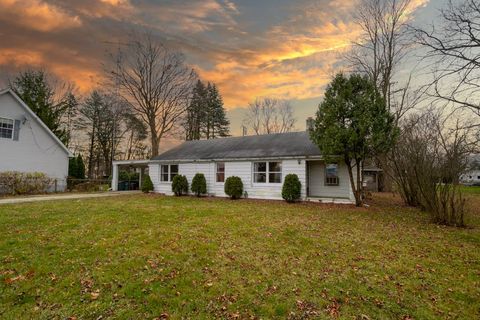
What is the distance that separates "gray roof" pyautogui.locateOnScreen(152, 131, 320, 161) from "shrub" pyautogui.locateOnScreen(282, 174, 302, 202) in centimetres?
135

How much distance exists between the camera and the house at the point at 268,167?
1441 cm

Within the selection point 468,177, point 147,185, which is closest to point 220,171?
point 147,185

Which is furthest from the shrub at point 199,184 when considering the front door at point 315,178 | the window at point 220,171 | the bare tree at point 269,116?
the bare tree at point 269,116

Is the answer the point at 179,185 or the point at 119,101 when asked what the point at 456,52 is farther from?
the point at 119,101

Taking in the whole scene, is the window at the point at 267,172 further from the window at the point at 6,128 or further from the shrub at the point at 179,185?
the window at the point at 6,128

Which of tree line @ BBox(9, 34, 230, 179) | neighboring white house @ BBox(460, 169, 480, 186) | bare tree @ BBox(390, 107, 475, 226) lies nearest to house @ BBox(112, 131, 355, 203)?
bare tree @ BBox(390, 107, 475, 226)

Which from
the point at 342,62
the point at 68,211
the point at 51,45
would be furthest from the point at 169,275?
the point at 342,62

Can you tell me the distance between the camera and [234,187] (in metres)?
15.3

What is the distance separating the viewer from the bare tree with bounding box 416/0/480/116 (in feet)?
24.6

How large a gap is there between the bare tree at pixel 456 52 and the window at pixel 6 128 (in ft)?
77.1

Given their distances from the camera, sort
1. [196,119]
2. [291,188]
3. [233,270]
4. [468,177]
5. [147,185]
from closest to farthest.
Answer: [233,270], [291,188], [468,177], [147,185], [196,119]

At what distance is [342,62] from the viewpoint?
791 inches

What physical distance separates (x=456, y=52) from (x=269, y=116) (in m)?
32.7

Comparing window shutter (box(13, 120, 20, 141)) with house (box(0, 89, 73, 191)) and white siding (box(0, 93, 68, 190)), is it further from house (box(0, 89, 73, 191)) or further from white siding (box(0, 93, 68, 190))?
white siding (box(0, 93, 68, 190))
